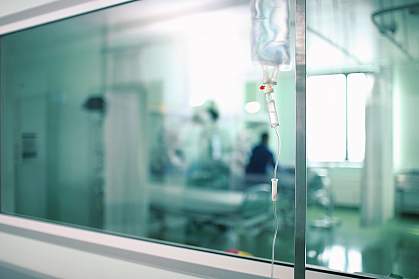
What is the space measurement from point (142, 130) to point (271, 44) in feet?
12.8

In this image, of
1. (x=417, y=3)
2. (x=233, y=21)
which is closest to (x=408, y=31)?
(x=417, y=3)

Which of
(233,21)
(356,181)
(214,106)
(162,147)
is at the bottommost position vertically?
(356,181)

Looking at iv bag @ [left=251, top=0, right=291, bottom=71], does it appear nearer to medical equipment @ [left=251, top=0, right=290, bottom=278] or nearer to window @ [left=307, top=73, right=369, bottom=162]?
medical equipment @ [left=251, top=0, right=290, bottom=278]

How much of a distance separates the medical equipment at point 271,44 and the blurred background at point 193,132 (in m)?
1.76

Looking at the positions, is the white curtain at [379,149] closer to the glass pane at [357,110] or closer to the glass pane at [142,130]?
the glass pane at [357,110]

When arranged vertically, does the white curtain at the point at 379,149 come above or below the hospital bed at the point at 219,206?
above

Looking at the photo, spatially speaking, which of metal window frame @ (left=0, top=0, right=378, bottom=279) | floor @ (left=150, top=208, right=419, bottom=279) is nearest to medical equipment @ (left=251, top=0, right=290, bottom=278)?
metal window frame @ (left=0, top=0, right=378, bottom=279)

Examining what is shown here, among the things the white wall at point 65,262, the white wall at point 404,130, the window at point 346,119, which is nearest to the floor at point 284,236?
the white wall at point 404,130

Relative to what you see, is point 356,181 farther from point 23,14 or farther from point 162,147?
point 23,14

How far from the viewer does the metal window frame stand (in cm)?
96

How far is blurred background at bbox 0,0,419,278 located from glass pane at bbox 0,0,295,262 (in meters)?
A: 0.02

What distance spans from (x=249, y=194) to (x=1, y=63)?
120 inches

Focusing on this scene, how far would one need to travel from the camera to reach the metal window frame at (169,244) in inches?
38.0

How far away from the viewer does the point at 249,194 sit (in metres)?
4.47
